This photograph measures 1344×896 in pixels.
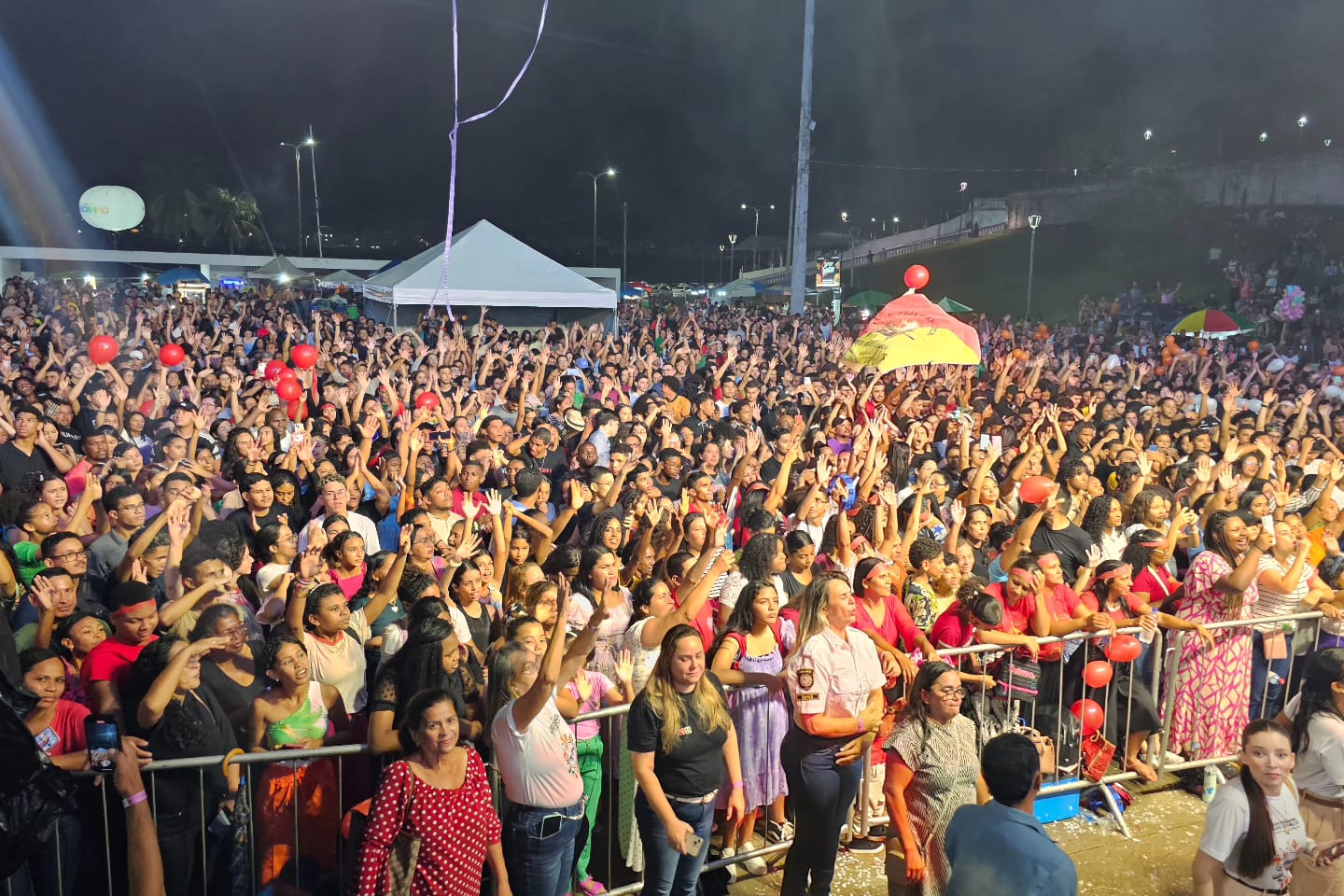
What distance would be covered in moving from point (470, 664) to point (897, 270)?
53.9 m

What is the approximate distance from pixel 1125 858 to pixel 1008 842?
7.39 feet

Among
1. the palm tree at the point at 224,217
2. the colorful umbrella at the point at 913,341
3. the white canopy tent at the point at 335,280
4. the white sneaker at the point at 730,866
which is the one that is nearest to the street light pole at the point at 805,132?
the colorful umbrella at the point at 913,341

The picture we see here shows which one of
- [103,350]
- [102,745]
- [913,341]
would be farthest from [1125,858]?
[103,350]

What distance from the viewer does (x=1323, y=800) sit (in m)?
3.85

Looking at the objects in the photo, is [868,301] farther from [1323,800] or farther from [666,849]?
[666,849]

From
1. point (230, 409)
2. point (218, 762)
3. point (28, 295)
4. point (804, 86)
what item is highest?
point (804, 86)

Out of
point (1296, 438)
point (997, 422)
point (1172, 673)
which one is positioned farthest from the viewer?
point (997, 422)

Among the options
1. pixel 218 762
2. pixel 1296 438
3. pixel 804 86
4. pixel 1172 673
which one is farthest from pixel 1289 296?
pixel 218 762

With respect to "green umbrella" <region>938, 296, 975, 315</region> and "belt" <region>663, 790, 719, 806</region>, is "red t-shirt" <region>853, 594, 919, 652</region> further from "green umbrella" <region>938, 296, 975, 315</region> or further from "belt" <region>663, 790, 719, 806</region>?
"green umbrella" <region>938, 296, 975, 315</region>

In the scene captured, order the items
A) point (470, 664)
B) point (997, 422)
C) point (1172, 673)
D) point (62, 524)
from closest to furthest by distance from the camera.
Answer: point (470, 664) → point (1172, 673) → point (62, 524) → point (997, 422)

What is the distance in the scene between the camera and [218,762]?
3572 millimetres

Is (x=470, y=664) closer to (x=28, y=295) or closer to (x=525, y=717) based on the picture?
(x=525, y=717)

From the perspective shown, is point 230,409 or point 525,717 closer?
point 525,717

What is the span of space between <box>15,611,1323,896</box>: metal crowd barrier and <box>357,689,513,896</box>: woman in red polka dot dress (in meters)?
0.59
